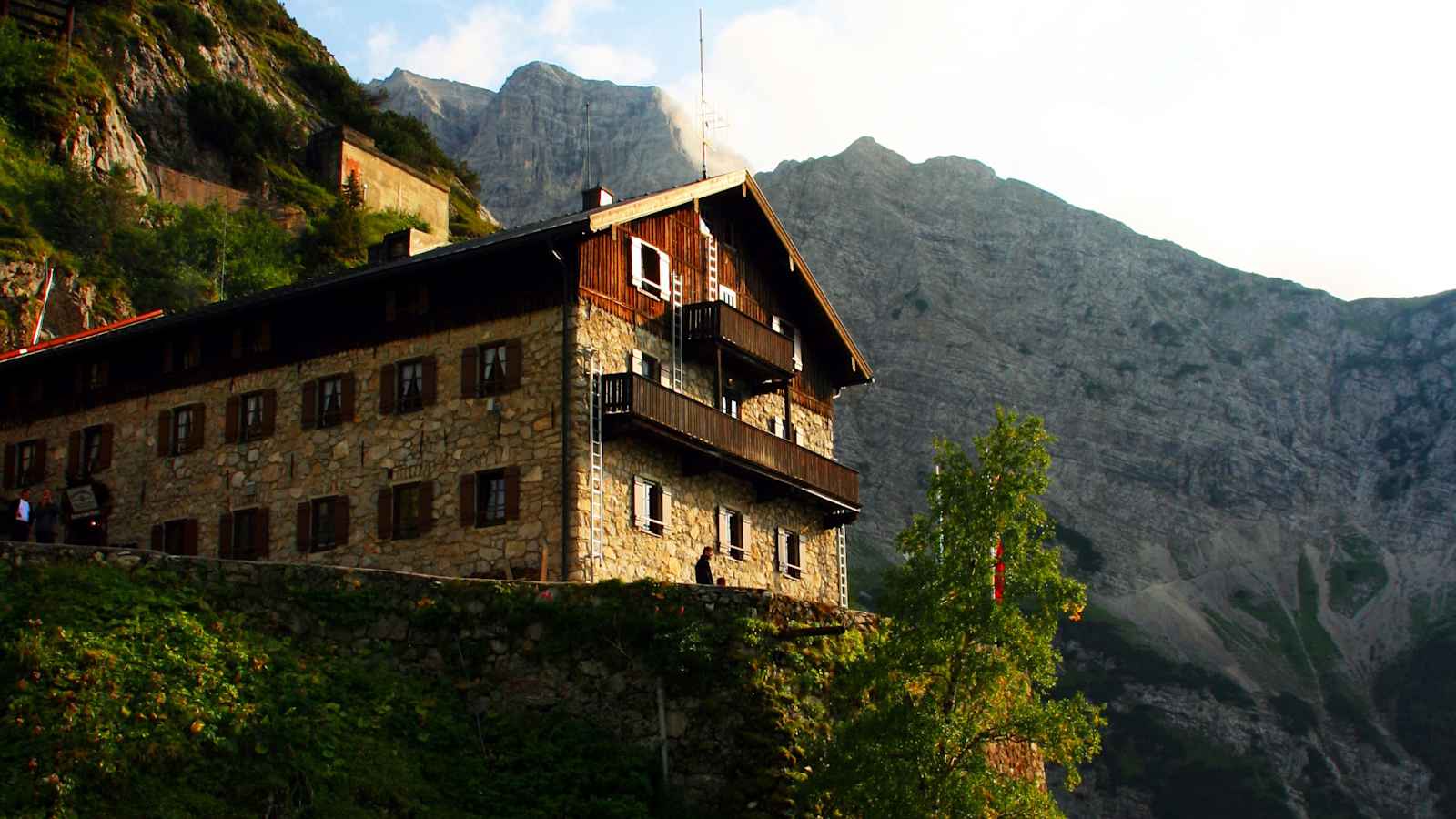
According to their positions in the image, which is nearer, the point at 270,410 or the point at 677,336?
the point at 270,410

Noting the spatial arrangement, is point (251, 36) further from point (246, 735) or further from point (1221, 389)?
point (1221, 389)

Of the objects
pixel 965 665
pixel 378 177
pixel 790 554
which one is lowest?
pixel 965 665

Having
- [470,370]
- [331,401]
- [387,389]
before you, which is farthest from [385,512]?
[470,370]

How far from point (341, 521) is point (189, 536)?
5.04 meters

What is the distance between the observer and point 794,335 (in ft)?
166

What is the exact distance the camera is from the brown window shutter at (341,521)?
41.3 metres

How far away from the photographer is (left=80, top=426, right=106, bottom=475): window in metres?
46.4

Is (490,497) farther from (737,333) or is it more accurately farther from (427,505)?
(737,333)

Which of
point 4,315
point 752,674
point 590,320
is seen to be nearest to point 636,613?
point 752,674

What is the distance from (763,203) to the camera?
1877 inches

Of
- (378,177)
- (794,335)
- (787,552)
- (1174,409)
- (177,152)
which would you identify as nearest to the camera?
(787,552)

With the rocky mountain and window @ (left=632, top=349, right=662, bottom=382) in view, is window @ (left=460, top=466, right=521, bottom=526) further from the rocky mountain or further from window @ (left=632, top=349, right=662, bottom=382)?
the rocky mountain

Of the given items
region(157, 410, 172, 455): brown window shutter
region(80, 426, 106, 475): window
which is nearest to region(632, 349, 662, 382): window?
region(157, 410, 172, 455): brown window shutter

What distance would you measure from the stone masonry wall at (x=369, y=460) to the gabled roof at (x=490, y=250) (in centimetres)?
175
